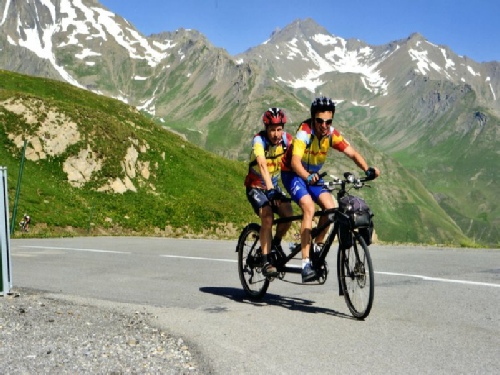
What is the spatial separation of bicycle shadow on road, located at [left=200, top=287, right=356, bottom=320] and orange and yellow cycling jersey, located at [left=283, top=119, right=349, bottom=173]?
1965mm

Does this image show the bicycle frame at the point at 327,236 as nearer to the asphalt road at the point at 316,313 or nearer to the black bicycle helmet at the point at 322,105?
the asphalt road at the point at 316,313

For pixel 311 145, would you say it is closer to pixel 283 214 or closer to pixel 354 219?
pixel 283 214

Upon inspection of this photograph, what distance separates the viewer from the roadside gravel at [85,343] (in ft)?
15.7

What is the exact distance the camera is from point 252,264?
28.5 feet

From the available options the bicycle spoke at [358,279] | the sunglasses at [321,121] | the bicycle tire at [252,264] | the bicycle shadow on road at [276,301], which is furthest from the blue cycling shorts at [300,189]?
the bicycle shadow on road at [276,301]

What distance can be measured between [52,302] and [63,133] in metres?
48.5

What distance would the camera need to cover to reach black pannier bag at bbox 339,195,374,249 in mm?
6854

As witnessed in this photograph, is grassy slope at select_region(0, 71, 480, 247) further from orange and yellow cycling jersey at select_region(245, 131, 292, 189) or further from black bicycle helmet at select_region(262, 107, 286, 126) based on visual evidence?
black bicycle helmet at select_region(262, 107, 286, 126)

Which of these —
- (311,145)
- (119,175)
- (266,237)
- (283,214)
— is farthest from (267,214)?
(119,175)

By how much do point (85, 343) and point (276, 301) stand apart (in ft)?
11.4

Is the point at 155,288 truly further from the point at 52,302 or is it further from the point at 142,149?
the point at 142,149

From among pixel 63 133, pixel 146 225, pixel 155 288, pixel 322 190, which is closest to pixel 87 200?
pixel 146 225

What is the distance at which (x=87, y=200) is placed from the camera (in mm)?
48281

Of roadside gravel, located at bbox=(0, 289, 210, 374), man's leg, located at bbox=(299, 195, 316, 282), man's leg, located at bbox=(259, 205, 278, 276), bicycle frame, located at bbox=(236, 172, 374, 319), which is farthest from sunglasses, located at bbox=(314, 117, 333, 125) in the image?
roadside gravel, located at bbox=(0, 289, 210, 374)
